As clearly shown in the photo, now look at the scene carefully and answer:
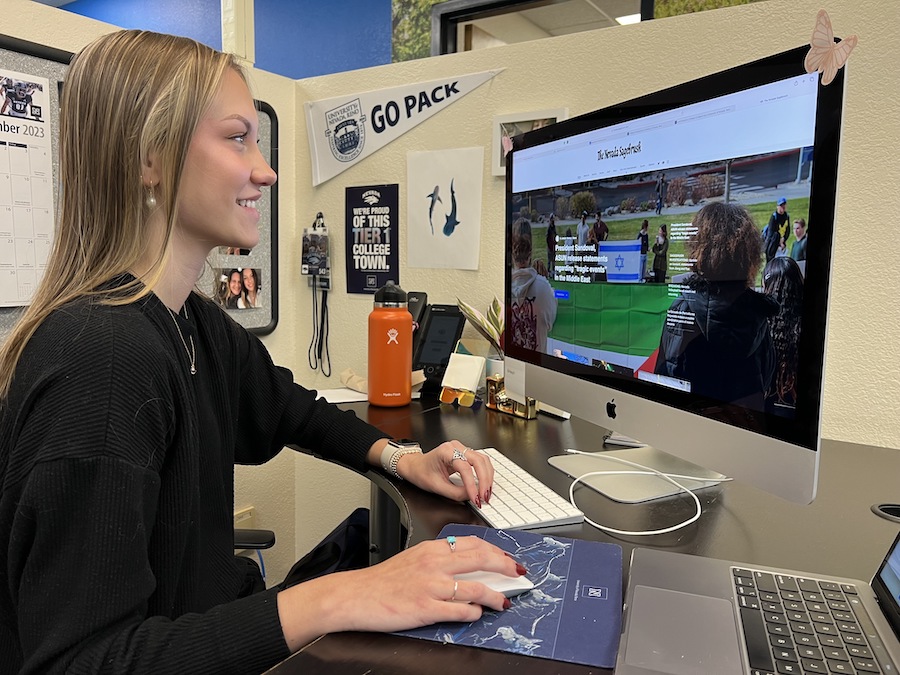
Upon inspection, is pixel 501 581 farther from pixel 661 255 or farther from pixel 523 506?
pixel 661 255

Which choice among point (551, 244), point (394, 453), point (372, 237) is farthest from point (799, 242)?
point (372, 237)

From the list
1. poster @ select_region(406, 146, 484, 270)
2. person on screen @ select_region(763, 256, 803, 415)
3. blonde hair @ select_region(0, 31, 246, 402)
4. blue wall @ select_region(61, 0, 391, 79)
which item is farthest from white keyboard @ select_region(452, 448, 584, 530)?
blue wall @ select_region(61, 0, 391, 79)

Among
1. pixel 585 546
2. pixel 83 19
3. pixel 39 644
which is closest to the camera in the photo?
pixel 39 644

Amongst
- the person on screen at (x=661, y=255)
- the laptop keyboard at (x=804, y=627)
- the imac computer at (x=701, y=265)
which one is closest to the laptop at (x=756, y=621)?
the laptop keyboard at (x=804, y=627)

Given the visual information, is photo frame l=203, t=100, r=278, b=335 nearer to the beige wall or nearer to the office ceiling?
the beige wall

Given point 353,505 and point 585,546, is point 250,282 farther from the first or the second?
point 585,546

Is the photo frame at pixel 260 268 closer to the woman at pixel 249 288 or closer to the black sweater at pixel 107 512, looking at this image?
the woman at pixel 249 288

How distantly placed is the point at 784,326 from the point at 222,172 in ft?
2.15

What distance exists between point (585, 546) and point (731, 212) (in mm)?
406

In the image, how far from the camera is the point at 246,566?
3.26ft

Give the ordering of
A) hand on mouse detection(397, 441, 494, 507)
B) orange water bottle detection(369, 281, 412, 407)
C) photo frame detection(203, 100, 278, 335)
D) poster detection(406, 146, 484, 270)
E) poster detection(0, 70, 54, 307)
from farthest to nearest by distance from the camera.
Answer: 1. photo frame detection(203, 100, 278, 335)
2. poster detection(406, 146, 484, 270)
3. orange water bottle detection(369, 281, 412, 407)
4. poster detection(0, 70, 54, 307)
5. hand on mouse detection(397, 441, 494, 507)

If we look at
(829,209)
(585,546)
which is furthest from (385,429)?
(829,209)

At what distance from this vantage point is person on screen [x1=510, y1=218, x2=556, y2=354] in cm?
112

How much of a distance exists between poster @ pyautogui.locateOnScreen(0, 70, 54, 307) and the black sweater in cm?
74
